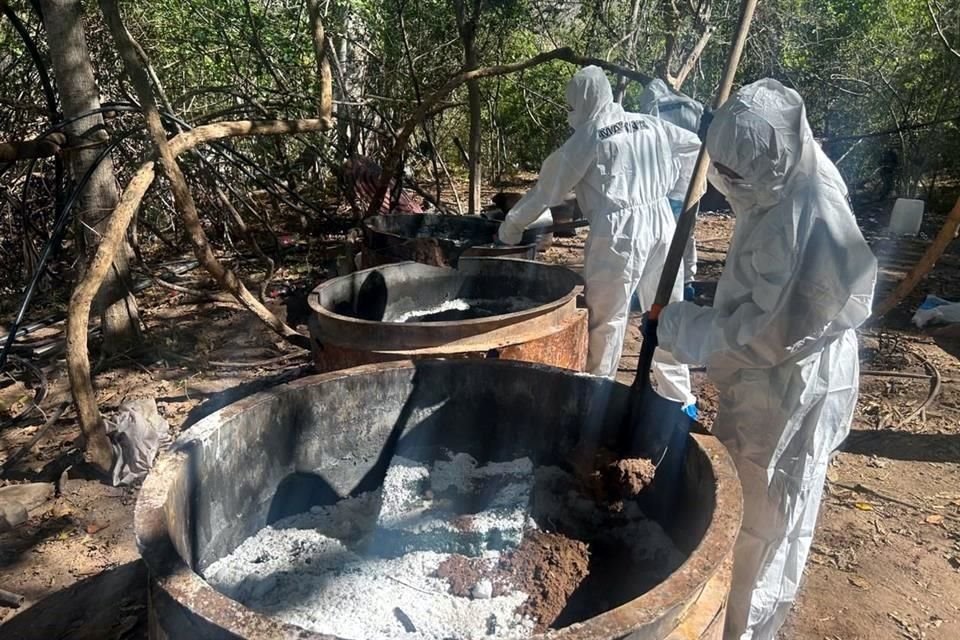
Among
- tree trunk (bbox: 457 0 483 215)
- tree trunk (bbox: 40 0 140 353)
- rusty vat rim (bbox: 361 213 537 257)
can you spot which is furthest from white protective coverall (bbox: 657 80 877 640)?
tree trunk (bbox: 457 0 483 215)

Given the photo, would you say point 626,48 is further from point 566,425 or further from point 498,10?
point 566,425

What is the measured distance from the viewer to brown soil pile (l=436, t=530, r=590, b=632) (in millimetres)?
1933

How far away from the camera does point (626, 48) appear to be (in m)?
9.40

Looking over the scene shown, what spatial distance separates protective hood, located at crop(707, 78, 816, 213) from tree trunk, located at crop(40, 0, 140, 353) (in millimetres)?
3648

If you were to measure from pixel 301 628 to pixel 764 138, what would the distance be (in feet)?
5.73

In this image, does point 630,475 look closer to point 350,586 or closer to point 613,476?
point 613,476

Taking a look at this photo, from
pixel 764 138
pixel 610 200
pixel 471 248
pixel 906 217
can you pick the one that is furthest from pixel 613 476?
pixel 906 217

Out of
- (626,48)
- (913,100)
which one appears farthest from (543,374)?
(913,100)

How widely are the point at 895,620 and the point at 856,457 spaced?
4.53 ft

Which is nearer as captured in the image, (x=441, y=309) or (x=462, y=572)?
(x=462, y=572)

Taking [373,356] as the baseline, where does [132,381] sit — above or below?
below

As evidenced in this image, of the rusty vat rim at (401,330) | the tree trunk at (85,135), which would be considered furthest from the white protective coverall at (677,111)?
the tree trunk at (85,135)

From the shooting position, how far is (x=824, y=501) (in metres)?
3.63

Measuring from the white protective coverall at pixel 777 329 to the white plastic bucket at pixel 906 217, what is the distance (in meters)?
8.22
